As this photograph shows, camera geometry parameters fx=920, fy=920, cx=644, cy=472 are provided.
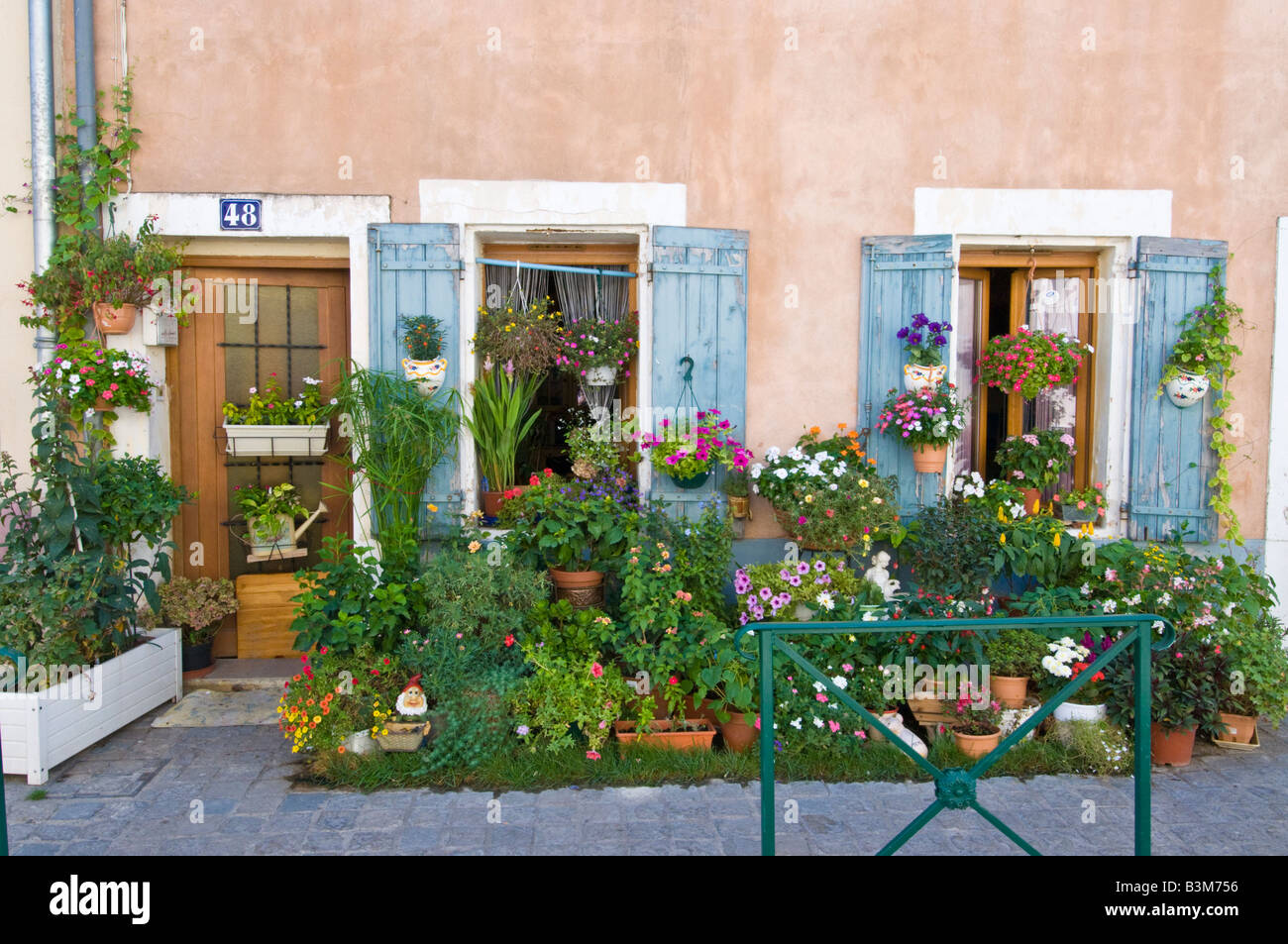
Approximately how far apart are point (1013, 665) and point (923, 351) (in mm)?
1767

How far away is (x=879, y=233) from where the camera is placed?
530 cm

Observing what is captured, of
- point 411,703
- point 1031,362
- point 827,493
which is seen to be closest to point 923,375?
point 1031,362

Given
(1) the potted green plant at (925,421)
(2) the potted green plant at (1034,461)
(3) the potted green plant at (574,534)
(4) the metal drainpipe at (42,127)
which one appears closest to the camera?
(3) the potted green plant at (574,534)

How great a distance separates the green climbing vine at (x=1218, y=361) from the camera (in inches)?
205

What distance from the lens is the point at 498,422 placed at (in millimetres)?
5215

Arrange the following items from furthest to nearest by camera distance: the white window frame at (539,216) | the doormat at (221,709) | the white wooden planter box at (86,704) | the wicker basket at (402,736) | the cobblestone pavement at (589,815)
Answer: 1. the white window frame at (539,216)
2. the doormat at (221,709)
3. the wicker basket at (402,736)
4. the white wooden planter box at (86,704)
5. the cobblestone pavement at (589,815)

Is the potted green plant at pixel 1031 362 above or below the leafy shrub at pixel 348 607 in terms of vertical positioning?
above

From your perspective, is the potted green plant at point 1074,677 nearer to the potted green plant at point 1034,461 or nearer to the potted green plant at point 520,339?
the potted green plant at point 1034,461

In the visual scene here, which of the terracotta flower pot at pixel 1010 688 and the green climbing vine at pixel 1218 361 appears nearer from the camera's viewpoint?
the terracotta flower pot at pixel 1010 688

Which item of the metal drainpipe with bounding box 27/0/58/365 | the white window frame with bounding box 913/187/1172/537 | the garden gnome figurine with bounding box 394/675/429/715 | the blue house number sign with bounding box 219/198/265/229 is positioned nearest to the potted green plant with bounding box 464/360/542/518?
the garden gnome figurine with bounding box 394/675/429/715

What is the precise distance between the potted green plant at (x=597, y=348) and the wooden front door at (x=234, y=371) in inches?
56.7

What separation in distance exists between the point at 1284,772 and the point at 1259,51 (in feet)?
13.0

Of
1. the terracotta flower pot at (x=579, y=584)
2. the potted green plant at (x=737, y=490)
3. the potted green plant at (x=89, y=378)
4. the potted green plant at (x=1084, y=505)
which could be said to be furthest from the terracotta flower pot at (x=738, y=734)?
the potted green plant at (x=89, y=378)
